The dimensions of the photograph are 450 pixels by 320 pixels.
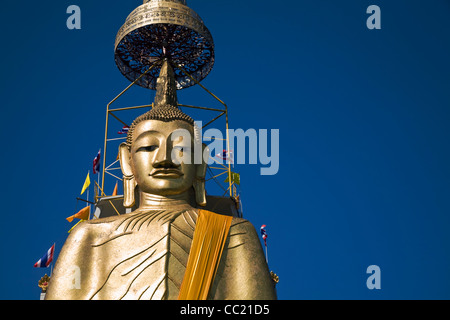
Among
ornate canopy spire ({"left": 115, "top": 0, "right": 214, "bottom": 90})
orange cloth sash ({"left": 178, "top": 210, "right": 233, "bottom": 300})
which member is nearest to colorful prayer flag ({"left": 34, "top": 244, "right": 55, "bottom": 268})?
ornate canopy spire ({"left": 115, "top": 0, "right": 214, "bottom": 90})

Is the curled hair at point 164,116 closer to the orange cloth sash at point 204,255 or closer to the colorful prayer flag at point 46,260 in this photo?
the orange cloth sash at point 204,255

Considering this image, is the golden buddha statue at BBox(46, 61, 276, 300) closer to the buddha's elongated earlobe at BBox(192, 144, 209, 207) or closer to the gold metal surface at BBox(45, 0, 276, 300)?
the gold metal surface at BBox(45, 0, 276, 300)

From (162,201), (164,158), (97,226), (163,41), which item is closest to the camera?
(97,226)

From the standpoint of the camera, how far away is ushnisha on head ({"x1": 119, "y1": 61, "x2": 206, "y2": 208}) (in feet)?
17.5

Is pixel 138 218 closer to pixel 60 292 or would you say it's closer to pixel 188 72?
pixel 60 292

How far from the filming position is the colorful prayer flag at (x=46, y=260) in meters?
10.1

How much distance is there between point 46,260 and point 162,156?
635 centimetres

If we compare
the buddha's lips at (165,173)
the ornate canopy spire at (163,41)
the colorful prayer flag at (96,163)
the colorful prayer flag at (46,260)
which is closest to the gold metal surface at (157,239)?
the buddha's lips at (165,173)

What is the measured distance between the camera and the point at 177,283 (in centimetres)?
454

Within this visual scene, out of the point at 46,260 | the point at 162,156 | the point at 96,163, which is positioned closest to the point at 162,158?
the point at 162,156

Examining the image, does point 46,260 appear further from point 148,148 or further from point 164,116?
point 164,116

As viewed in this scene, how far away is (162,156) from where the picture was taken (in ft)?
17.3

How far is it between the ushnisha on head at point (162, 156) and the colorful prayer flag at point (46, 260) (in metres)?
5.56
